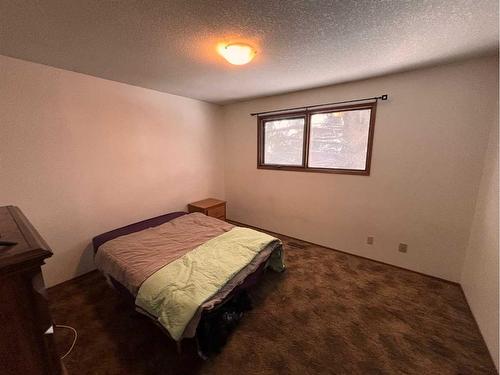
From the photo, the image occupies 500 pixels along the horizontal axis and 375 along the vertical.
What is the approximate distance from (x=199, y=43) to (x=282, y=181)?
221 centimetres

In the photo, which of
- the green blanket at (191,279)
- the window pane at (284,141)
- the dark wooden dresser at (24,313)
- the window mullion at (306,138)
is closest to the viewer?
the dark wooden dresser at (24,313)

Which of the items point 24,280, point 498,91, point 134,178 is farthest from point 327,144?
point 24,280

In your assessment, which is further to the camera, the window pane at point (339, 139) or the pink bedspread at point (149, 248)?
the window pane at point (339, 139)

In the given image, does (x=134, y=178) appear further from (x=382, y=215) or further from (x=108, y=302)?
(x=382, y=215)

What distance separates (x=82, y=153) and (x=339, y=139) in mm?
3092

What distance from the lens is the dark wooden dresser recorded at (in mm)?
631

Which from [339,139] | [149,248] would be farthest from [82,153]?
[339,139]

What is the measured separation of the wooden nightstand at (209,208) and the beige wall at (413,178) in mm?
1242

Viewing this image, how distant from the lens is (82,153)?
7.44 feet

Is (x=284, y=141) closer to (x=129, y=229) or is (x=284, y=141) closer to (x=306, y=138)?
(x=306, y=138)

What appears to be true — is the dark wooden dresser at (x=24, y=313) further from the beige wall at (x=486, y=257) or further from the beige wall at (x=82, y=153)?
the beige wall at (x=486, y=257)

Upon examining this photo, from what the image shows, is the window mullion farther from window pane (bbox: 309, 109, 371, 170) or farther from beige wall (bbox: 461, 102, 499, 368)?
beige wall (bbox: 461, 102, 499, 368)

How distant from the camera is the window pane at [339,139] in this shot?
2.59 meters

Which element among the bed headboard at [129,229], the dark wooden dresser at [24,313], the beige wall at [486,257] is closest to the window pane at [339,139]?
the beige wall at [486,257]
